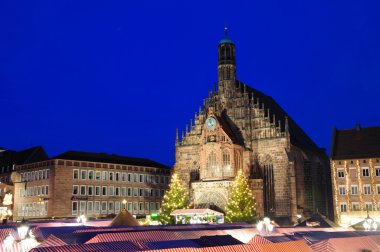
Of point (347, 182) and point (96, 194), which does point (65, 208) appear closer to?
point (96, 194)

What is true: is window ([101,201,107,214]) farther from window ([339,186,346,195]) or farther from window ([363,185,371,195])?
window ([363,185,371,195])

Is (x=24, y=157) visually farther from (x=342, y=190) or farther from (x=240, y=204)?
(x=342, y=190)

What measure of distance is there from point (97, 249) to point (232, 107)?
58468mm

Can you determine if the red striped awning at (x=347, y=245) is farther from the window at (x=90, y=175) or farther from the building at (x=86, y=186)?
the window at (x=90, y=175)

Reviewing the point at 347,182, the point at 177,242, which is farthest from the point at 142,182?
the point at 177,242

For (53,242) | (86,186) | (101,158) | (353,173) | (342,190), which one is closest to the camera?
(53,242)

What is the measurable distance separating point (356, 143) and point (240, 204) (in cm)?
2123

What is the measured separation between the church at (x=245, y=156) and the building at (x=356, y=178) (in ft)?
Answer: 16.1

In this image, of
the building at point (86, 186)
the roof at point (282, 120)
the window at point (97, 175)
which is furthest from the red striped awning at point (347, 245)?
the window at point (97, 175)

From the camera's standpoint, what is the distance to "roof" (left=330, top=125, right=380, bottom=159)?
68.8 meters

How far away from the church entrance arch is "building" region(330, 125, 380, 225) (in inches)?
646

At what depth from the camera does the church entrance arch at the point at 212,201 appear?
68.9 m

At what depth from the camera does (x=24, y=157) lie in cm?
10325

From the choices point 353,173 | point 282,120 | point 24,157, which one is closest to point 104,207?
point 24,157
